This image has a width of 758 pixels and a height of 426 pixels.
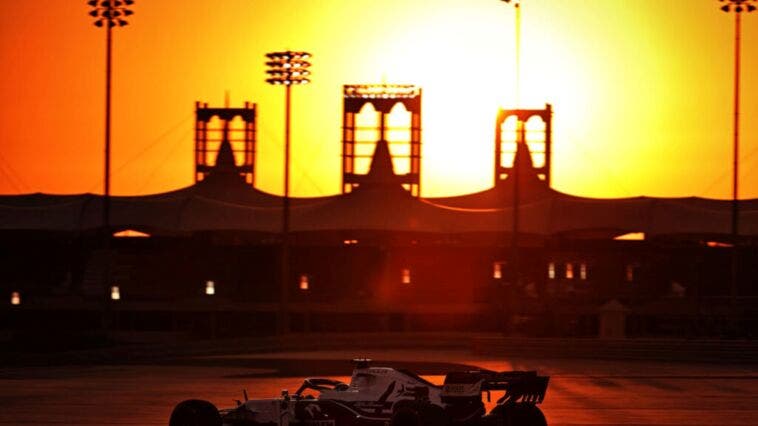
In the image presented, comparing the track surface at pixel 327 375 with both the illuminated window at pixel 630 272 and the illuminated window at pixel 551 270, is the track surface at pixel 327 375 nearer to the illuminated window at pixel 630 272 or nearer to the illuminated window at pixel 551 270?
the illuminated window at pixel 551 270

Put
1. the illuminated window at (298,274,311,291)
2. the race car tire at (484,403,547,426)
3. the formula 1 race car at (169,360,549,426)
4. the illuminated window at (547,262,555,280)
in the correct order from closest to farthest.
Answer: the race car tire at (484,403,547,426), the formula 1 race car at (169,360,549,426), the illuminated window at (547,262,555,280), the illuminated window at (298,274,311,291)

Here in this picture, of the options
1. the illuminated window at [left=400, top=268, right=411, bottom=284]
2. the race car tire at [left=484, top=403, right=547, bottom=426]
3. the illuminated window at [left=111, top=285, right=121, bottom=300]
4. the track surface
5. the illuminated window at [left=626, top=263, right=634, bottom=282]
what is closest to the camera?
the race car tire at [left=484, top=403, right=547, bottom=426]

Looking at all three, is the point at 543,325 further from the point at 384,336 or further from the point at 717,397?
the point at 717,397

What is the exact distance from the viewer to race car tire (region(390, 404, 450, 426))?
27.4 metres

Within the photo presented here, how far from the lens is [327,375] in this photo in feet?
170

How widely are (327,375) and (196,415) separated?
2373 cm

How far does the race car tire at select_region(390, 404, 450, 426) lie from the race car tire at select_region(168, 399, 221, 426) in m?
3.22

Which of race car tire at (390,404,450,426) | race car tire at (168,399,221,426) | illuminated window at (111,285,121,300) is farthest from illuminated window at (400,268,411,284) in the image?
race car tire at (390,404,450,426)

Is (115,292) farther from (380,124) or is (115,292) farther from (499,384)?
(499,384)

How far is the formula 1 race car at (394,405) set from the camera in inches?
1078

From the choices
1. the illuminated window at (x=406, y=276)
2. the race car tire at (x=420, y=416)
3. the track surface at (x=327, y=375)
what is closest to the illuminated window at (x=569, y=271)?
the illuminated window at (x=406, y=276)

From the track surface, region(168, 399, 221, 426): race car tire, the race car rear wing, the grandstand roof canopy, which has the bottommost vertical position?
the track surface

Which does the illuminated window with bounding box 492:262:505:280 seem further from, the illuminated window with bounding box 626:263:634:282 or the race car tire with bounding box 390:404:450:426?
the race car tire with bounding box 390:404:450:426

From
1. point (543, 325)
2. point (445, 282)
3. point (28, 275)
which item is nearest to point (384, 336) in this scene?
point (543, 325)
